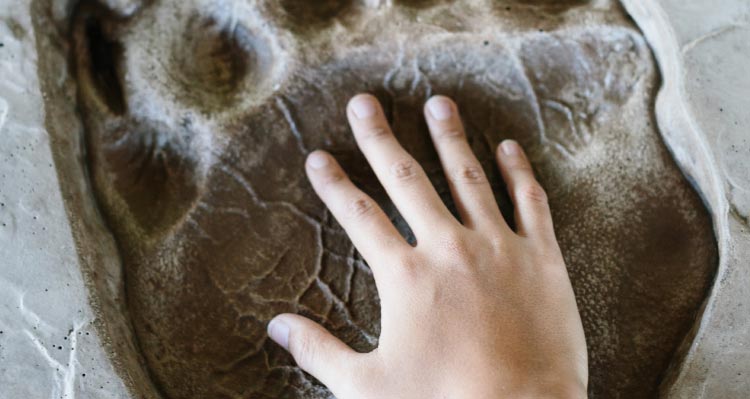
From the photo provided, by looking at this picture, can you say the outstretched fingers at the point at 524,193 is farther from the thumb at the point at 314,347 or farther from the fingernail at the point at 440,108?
the thumb at the point at 314,347

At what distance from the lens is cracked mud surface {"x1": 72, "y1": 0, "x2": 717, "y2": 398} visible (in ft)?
4.47

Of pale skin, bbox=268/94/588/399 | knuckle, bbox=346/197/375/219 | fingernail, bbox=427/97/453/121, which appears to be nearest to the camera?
pale skin, bbox=268/94/588/399

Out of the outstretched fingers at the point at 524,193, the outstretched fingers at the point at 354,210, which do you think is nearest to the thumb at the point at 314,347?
the outstretched fingers at the point at 354,210

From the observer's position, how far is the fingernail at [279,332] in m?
1.30

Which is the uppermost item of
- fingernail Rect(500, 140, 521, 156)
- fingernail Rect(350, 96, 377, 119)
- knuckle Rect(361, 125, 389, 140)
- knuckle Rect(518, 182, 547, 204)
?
fingernail Rect(350, 96, 377, 119)

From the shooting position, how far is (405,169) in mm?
1296

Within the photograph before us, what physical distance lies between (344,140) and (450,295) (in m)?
0.39

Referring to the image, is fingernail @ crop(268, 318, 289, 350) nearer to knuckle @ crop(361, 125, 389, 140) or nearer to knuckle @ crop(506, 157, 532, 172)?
knuckle @ crop(361, 125, 389, 140)

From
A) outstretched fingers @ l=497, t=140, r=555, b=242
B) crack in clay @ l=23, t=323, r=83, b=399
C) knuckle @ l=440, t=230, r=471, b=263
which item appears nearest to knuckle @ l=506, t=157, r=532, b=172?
outstretched fingers @ l=497, t=140, r=555, b=242

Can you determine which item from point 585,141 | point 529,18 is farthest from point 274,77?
point 585,141

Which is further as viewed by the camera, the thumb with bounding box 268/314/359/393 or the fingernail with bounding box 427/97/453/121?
the fingernail with bounding box 427/97/453/121

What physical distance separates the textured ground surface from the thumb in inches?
2.7

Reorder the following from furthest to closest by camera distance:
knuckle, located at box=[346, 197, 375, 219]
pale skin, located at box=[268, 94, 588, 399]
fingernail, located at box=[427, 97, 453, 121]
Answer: fingernail, located at box=[427, 97, 453, 121] < knuckle, located at box=[346, 197, 375, 219] < pale skin, located at box=[268, 94, 588, 399]

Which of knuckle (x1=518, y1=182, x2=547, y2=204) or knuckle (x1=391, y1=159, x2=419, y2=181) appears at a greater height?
knuckle (x1=391, y1=159, x2=419, y2=181)
